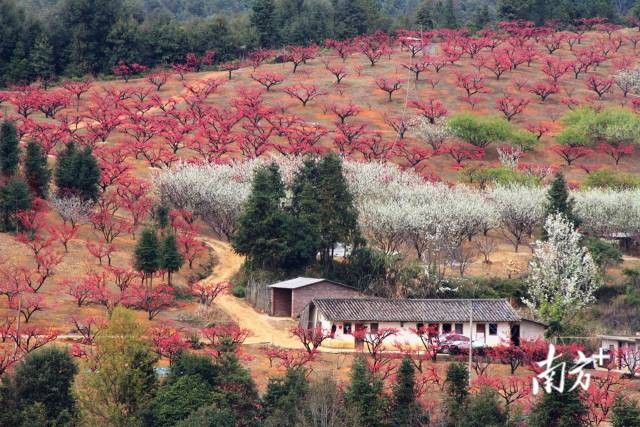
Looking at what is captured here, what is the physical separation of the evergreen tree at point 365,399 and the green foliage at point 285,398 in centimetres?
165

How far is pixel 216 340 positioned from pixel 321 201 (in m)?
14.5

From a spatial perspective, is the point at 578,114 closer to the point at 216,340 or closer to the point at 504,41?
the point at 504,41

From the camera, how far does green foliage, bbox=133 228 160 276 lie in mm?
60969

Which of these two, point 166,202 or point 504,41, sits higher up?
point 504,41

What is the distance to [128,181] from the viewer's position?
76250 mm

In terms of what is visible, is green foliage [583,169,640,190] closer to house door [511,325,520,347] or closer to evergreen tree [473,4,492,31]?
house door [511,325,520,347]

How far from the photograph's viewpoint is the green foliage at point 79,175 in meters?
70.8

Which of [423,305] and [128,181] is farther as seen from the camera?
[128,181]

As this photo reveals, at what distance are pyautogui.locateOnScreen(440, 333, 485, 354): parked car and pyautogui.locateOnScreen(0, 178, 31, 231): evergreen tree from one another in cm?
2325

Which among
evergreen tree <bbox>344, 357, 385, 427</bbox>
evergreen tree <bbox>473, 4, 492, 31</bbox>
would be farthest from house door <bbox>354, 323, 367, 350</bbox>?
evergreen tree <bbox>473, 4, 492, 31</bbox>

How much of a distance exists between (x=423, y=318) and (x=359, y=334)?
337 centimetres

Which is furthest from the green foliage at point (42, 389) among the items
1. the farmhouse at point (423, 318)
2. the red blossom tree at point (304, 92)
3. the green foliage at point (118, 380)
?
the red blossom tree at point (304, 92)

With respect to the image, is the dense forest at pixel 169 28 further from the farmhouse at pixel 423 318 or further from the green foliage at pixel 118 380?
the green foliage at pixel 118 380

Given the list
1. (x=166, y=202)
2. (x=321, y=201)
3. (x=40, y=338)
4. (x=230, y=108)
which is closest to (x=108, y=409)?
(x=40, y=338)
